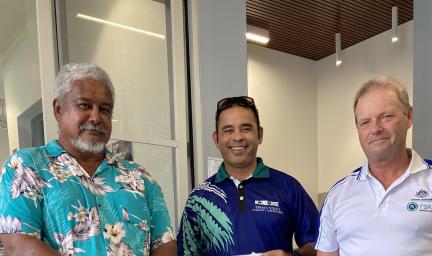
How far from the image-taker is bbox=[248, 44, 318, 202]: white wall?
700 cm

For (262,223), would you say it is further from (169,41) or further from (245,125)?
(169,41)

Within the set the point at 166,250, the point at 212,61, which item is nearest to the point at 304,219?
the point at 166,250

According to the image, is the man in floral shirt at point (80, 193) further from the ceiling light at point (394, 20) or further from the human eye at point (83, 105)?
the ceiling light at point (394, 20)

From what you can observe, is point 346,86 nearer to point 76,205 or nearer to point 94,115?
point 94,115

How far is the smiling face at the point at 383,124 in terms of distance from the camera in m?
1.59

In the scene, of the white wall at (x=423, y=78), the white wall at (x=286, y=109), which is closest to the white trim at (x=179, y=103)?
the white wall at (x=423, y=78)

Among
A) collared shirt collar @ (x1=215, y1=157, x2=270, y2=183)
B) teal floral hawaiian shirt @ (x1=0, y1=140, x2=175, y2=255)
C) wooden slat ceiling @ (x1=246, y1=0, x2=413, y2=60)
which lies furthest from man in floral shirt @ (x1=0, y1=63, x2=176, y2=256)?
wooden slat ceiling @ (x1=246, y1=0, x2=413, y2=60)

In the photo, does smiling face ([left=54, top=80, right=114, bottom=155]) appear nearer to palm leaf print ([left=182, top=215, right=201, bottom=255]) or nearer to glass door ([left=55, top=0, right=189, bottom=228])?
palm leaf print ([left=182, top=215, right=201, bottom=255])

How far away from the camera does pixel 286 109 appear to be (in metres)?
7.37

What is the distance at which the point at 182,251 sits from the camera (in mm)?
2016

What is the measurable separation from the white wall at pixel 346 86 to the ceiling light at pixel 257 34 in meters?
1.76

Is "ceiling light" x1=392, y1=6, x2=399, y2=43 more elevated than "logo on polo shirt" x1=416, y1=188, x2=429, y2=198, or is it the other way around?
"ceiling light" x1=392, y1=6, x2=399, y2=43

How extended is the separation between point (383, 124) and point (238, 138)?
660mm

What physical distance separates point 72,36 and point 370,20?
190 inches
